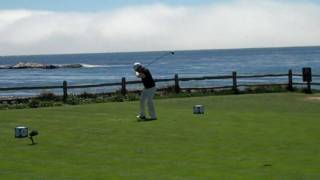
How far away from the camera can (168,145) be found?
14.4 m

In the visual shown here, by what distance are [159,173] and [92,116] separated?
11107 millimetres

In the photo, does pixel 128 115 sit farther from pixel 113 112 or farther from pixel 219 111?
pixel 219 111

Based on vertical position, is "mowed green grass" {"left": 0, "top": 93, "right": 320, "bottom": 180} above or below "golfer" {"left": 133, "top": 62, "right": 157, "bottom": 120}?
below

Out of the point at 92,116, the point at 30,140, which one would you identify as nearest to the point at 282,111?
the point at 92,116

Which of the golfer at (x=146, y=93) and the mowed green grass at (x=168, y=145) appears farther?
the golfer at (x=146, y=93)

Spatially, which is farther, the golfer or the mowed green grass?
the golfer

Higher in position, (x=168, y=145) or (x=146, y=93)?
(x=146, y=93)

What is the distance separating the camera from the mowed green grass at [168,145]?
11.4 metres

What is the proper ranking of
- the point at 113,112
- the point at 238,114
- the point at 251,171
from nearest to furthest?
the point at 251,171
the point at 238,114
the point at 113,112

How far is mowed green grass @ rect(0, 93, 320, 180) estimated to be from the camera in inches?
448

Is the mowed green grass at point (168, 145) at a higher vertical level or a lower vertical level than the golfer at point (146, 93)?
lower

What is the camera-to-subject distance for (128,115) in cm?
2206

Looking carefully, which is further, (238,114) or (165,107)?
(165,107)

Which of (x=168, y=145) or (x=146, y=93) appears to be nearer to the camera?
(x=168, y=145)
